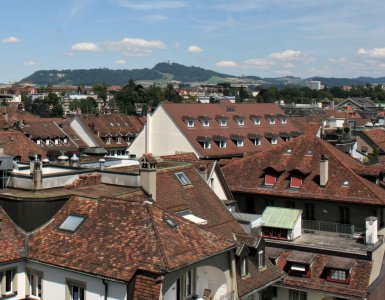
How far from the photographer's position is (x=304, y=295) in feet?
115

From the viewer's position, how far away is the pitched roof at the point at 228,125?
69.2 m

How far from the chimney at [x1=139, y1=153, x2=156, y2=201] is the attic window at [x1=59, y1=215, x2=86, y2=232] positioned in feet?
14.5

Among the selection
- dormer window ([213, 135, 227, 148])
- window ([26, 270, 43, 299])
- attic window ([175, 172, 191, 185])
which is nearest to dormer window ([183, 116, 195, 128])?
dormer window ([213, 135, 227, 148])

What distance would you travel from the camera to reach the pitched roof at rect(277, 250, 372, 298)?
32.8 meters

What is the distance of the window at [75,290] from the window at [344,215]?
918 inches

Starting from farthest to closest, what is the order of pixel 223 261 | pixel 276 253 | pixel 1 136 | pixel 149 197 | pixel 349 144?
pixel 1 136 → pixel 349 144 → pixel 276 253 → pixel 149 197 → pixel 223 261

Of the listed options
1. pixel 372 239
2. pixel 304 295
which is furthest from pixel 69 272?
pixel 372 239

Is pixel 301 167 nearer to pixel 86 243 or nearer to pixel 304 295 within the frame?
pixel 304 295

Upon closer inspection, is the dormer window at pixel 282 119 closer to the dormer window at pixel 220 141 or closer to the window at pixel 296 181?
the dormer window at pixel 220 141

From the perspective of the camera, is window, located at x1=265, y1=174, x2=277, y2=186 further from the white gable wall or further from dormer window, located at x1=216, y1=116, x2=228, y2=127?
dormer window, located at x1=216, y1=116, x2=228, y2=127

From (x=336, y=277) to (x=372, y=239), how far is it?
3435mm

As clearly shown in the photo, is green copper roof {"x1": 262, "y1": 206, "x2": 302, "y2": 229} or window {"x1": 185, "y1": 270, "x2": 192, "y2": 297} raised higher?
window {"x1": 185, "y1": 270, "x2": 192, "y2": 297}

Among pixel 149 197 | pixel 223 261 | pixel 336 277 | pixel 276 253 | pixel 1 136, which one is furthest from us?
pixel 1 136

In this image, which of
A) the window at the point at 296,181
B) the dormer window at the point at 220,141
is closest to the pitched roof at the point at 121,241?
the window at the point at 296,181
